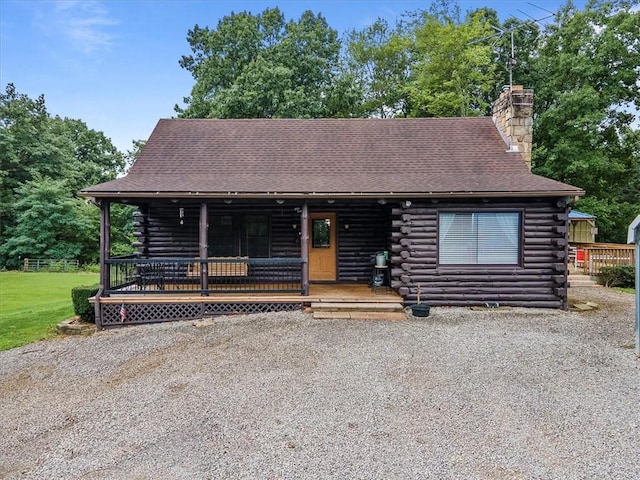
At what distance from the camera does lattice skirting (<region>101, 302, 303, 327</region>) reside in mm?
8781

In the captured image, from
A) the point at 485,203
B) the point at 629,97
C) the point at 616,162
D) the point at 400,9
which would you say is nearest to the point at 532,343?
the point at 485,203

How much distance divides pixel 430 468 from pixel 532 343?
4.35 metres

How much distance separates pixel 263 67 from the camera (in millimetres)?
21531

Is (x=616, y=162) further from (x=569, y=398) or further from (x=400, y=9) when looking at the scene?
(x=569, y=398)

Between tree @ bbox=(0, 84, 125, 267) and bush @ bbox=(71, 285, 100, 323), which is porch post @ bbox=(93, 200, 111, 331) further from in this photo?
tree @ bbox=(0, 84, 125, 267)

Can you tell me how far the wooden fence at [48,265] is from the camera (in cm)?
2542

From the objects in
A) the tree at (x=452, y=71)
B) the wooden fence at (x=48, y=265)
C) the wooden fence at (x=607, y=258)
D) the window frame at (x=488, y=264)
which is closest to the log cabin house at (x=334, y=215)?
the window frame at (x=488, y=264)

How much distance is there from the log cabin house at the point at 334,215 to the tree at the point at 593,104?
1185 centimetres

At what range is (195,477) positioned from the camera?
10.9ft

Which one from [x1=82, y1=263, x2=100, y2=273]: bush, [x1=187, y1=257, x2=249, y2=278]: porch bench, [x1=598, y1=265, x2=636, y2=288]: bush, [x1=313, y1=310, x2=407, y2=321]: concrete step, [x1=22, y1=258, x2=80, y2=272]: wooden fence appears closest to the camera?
[x1=313, y1=310, x2=407, y2=321]: concrete step

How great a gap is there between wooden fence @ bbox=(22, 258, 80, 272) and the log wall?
2440 cm

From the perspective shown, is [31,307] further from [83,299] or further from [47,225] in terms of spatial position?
[47,225]

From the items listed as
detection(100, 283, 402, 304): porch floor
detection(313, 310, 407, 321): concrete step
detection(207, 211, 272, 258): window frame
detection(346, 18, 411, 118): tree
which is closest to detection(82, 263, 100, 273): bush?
detection(207, 211, 272, 258): window frame

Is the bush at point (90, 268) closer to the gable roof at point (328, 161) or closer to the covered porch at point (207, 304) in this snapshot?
the gable roof at point (328, 161)
